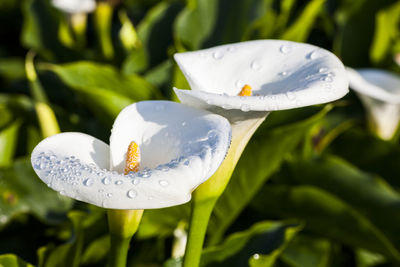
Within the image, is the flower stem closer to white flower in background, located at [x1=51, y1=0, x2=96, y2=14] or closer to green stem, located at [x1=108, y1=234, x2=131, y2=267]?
green stem, located at [x1=108, y1=234, x2=131, y2=267]

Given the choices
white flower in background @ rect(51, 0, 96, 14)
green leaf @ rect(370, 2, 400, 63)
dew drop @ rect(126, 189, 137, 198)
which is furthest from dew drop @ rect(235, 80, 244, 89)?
white flower in background @ rect(51, 0, 96, 14)

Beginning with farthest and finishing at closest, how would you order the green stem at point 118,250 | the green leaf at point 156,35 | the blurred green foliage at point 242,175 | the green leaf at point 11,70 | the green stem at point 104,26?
the green leaf at point 11,70 → the green stem at point 104,26 → the green leaf at point 156,35 → the blurred green foliage at point 242,175 → the green stem at point 118,250

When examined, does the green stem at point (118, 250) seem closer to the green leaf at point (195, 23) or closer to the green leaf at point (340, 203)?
the green leaf at point (340, 203)

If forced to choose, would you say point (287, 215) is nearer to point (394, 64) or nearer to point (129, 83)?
point (129, 83)

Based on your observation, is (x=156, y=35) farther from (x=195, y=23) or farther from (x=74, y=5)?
(x=74, y=5)

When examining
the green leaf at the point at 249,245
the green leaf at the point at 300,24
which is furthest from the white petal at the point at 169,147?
the green leaf at the point at 300,24

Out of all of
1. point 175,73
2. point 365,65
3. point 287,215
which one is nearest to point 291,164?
point 287,215
